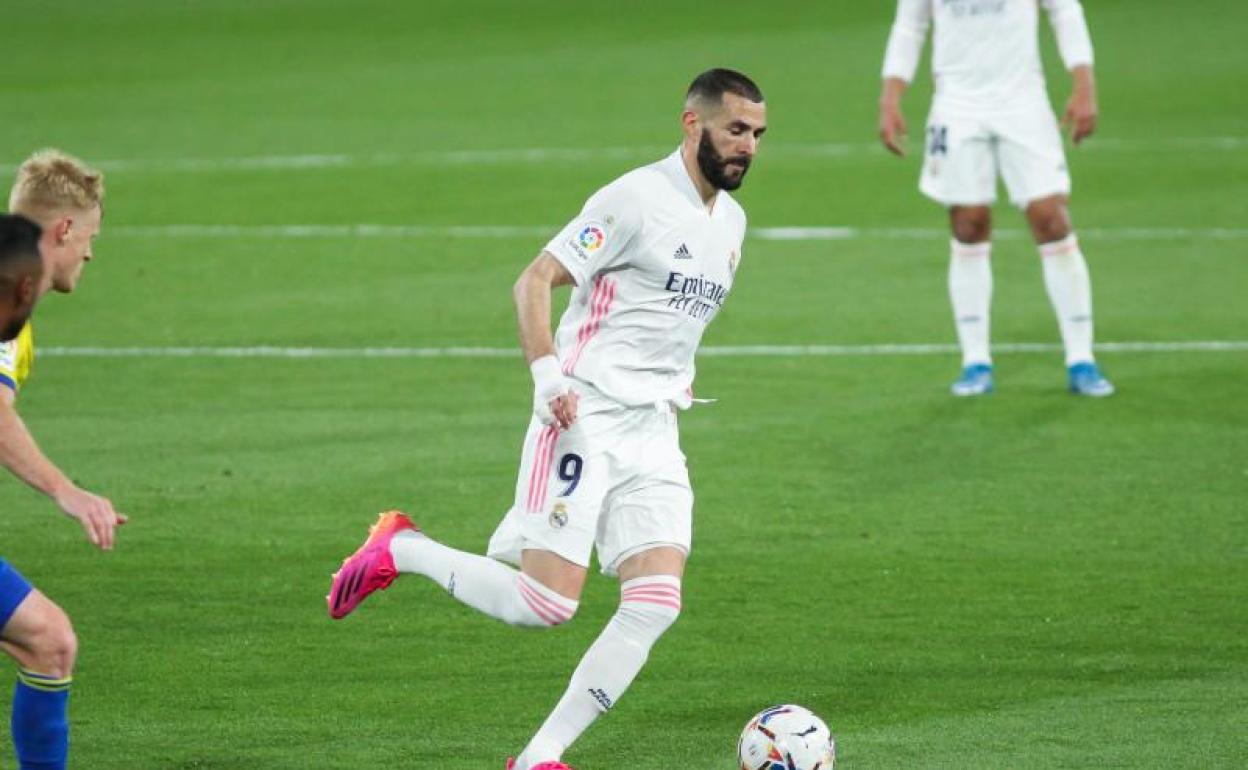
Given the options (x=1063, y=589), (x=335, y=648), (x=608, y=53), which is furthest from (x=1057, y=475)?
(x=608, y=53)

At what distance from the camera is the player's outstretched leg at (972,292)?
42.2ft

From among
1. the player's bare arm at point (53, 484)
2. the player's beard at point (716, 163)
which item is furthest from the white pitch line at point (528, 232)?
the player's bare arm at point (53, 484)

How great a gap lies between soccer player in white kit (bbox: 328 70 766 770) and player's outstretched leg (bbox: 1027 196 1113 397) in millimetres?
5718

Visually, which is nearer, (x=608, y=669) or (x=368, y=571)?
(x=608, y=669)

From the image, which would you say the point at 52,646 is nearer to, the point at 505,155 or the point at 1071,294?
the point at 1071,294

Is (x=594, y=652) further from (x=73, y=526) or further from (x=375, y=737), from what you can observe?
(x=73, y=526)

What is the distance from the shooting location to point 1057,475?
36.3ft

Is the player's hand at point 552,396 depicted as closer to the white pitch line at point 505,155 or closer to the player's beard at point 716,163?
the player's beard at point 716,163

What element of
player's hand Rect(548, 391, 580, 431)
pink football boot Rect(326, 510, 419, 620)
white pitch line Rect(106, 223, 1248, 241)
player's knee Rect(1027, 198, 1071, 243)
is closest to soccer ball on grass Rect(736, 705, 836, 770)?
player's hand Rect(548, 391, 580, 431)

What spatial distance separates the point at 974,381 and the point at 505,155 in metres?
11.9

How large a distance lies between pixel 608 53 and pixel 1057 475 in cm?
2303

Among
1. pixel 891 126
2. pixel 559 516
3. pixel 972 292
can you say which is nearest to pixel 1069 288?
pixel 972 292

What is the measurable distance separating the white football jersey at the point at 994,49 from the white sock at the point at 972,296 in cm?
82

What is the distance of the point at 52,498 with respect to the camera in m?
5.95
